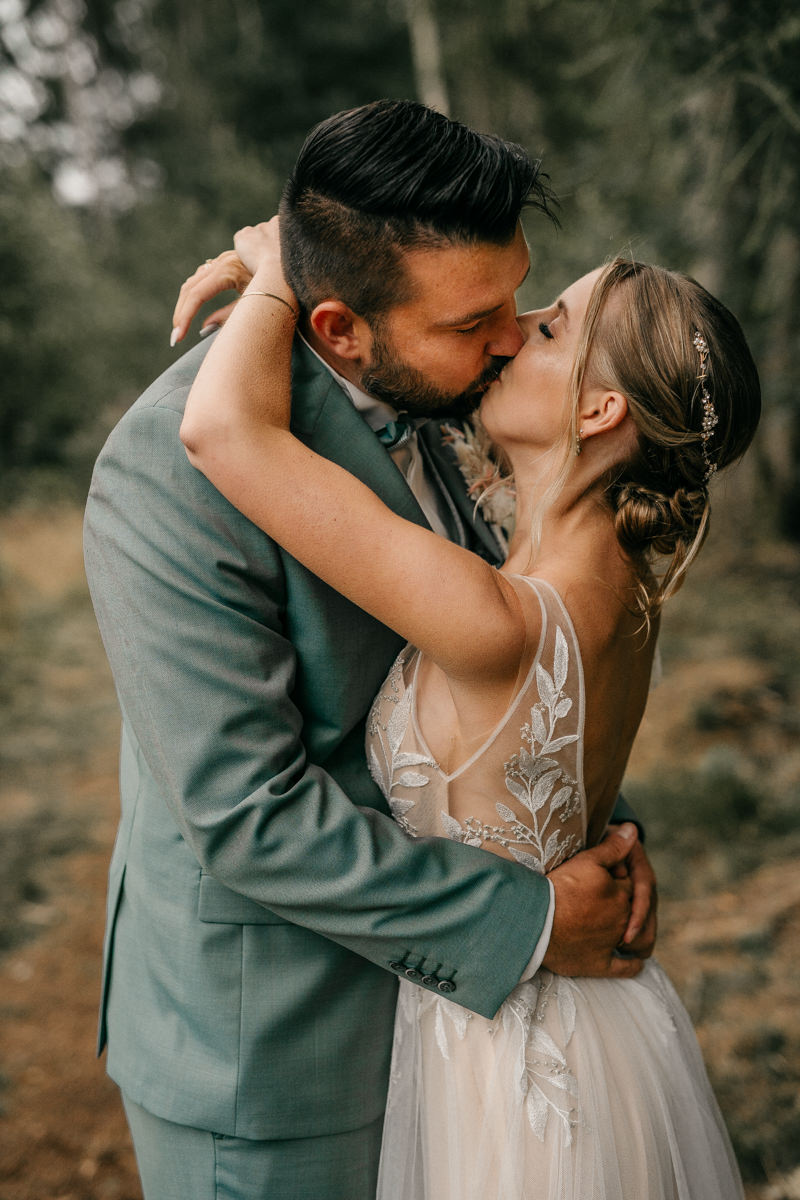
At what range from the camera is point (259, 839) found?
1.49 metres

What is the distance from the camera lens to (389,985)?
5.87 feet

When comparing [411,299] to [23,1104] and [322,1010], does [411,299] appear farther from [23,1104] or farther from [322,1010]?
[23,1104]

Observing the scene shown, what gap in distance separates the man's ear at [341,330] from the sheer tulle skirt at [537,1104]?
119 cm

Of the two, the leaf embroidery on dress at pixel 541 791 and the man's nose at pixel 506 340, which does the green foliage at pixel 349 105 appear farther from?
the leaf embroidery on dress at pixel 541 791

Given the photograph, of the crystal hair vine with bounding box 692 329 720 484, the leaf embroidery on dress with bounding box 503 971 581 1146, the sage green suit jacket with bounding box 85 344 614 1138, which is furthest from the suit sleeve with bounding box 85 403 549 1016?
the crystal hair vine with bounding box 692 329 720 484

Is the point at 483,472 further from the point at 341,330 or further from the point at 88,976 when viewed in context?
the point at 88,976

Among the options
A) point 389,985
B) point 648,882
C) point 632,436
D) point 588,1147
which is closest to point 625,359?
point 632,436

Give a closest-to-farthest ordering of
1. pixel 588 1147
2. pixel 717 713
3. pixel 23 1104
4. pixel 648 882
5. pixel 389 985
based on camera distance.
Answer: pixel 588 1147, pixel 389 985, pixel 648 882, pixel 23 1104, pixel 717 713

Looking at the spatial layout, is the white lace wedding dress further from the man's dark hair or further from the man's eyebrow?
the man's dark hair

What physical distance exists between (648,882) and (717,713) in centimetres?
477

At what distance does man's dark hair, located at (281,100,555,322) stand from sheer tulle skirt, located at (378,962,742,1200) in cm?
130

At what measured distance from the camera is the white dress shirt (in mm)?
1632

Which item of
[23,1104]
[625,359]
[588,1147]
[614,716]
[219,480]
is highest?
[625,359]

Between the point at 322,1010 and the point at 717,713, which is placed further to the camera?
the point at 717,713
